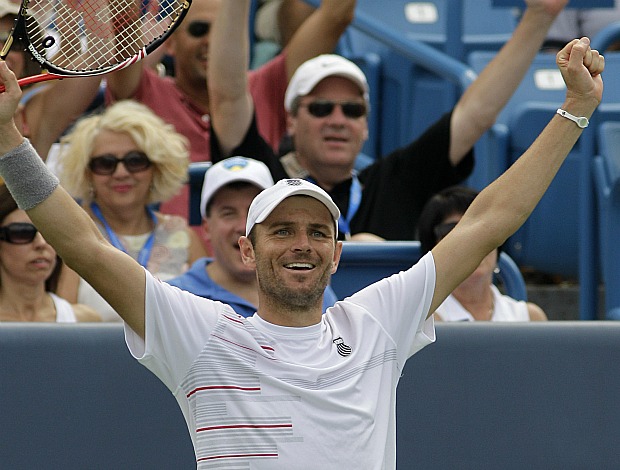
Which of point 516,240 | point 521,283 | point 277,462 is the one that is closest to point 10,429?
point 277,462

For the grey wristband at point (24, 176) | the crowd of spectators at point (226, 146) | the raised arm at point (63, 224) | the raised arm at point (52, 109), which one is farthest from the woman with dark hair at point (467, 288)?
the grey wristband at point (24, 176)

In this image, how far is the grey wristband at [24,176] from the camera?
273 centimetres

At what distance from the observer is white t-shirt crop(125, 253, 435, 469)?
9.18 ft

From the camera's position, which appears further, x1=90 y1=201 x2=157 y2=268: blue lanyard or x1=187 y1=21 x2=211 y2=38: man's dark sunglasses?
x1=187 y1=21 x2=211 y2=38: man's dark sunglasses

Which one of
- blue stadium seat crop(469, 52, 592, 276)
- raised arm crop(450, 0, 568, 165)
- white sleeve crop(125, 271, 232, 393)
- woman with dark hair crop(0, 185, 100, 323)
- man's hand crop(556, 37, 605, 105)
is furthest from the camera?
blue stadium seat crop(469, 52, 592, 276)

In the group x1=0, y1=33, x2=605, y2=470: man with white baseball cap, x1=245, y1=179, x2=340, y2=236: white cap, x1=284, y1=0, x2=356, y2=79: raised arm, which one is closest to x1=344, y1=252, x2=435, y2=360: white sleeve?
→ x1=0, y1=33, x2=605, y2=470: man with white baseball cap

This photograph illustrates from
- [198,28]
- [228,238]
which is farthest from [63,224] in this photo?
[198,28]

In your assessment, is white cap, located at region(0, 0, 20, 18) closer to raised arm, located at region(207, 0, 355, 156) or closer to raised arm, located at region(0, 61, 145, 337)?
raised arm, located at region(207, 0, 355, 156)

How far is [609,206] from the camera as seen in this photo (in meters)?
5.36

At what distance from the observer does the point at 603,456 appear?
3.70m

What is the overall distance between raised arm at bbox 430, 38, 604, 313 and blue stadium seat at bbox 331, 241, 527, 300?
128 centimetres

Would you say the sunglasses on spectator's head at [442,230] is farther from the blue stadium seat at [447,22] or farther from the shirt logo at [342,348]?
the blue stadium seat at [447,22]

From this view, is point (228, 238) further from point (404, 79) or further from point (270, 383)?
point (404, 79)

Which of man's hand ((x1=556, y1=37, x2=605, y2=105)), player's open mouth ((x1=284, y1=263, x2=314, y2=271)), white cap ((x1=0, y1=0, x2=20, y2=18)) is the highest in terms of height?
man's hand ((x1=556, y1=37, x2=605, y2=105))
